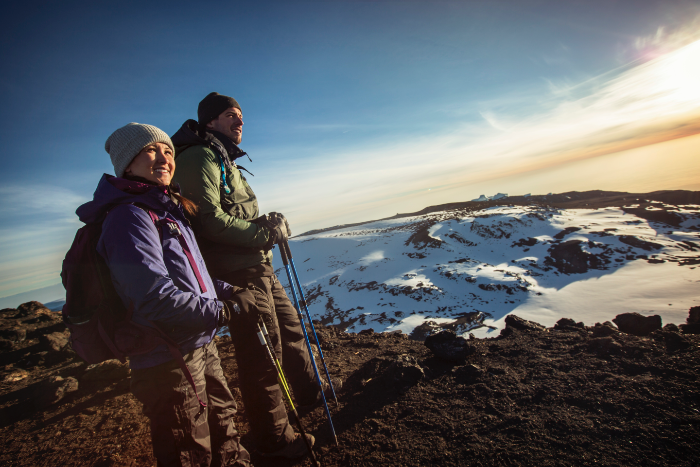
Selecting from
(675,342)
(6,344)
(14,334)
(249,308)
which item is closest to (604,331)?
(675,342)

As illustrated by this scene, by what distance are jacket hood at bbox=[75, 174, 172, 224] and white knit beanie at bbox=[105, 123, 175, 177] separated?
8.0 inches

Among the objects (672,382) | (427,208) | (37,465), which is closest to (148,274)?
(37,465)

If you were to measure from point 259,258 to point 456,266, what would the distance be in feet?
109

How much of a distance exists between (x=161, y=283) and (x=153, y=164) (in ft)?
2.85

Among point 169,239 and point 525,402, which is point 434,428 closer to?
point 525,402

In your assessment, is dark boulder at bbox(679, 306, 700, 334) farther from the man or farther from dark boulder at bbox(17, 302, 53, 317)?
dark boulder at bbox(17, 302, 53, 317)

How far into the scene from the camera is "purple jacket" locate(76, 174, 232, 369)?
61.8 inches

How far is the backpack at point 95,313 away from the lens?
61.2 inches

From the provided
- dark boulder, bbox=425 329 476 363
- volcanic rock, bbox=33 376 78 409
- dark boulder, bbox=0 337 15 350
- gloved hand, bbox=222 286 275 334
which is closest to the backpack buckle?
gloved hand, bbox=222 286 275 334

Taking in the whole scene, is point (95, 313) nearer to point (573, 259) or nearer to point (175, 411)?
point (175, 411)

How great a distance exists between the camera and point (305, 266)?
4359 centimetres

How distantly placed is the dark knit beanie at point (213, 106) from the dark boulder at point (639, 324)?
7.02 m

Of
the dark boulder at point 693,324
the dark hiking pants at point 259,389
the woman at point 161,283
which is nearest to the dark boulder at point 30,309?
the dark hiking pants at point 259,389

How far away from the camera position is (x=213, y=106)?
3.10 metres
